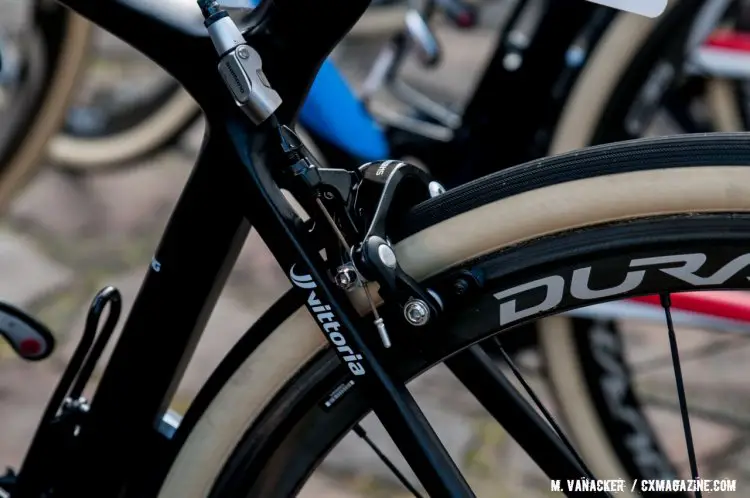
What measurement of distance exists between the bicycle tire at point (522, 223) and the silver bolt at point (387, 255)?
0.02m

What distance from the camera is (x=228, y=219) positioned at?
0.67m

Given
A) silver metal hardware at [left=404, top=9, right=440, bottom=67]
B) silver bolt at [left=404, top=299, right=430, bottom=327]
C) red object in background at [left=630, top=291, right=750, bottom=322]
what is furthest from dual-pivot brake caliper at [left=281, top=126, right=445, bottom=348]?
silver metal hardware at [left=404, top=9, right=440, bottom=67]

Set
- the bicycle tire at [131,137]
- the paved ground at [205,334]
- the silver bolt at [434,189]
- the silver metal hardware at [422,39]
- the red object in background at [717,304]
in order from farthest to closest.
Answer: the bicycle tire at [131,137]
the silver metal hardware at [422,39]
the paved ground at [205,334]
the red object in background at [717,304]
the silver bolt at [434,189]

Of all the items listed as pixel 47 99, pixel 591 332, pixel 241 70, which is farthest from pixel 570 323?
pixel 47 99

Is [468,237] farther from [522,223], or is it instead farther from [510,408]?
[510,408]

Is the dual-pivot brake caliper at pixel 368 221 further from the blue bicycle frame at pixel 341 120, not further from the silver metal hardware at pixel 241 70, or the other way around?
the blue bicycle frame at pixel 341 120

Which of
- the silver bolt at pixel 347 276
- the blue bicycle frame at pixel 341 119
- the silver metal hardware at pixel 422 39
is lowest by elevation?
the silver bolt at pixel 347 276

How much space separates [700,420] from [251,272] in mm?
918

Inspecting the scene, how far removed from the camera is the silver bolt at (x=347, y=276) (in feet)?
1.99

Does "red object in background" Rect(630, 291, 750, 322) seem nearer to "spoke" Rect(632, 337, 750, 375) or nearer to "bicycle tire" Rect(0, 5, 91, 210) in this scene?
"spoke" Rect(632, 337, 750, 375)

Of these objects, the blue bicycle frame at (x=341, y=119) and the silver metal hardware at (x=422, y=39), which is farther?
the silver metal hardware at (x=422, y=39)

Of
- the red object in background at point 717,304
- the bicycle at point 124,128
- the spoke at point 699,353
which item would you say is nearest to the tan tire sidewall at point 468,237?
the red object in background at point 717,304

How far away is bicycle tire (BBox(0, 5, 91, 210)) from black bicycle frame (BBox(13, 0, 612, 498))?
33.7 inches

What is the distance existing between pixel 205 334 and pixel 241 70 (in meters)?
1.18
